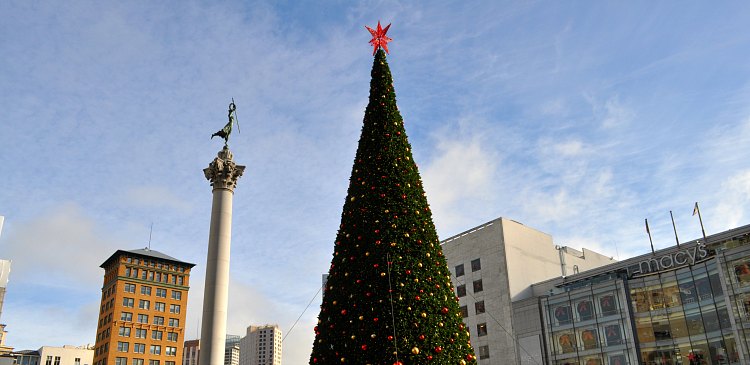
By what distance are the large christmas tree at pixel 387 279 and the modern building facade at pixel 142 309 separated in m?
122

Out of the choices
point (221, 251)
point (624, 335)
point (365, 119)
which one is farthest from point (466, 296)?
point (365, 119)

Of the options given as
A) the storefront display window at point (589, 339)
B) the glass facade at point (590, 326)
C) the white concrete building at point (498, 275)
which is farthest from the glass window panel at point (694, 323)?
the white concrete building at point (498, 275)

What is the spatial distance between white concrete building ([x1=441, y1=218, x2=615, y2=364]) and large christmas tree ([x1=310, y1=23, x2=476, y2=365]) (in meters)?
57.7

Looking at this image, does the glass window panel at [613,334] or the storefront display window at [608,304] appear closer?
the glass window panel at [613,334]

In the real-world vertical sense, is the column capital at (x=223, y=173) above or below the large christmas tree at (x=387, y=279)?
above

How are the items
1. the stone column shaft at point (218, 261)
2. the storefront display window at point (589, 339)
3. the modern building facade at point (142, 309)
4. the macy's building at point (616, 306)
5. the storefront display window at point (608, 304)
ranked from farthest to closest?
the modern building facade at point (142, 309), the storefront display window at point (589, 339), the storefront display window at point (608, 304), the macy's building at point (616, 306), the stone column shaft at point (218, 261)

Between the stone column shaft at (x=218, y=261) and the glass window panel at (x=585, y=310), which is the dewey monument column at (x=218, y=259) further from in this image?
the glass window panel at (x=585, y=310)

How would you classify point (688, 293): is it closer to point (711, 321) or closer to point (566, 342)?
point (711, 321)

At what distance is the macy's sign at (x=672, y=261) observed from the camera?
204ft

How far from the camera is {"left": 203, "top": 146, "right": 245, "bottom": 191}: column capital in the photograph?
36.0 meters

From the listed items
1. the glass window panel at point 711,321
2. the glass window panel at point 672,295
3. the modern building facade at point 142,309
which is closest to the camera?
the glass window panel at point 711,321

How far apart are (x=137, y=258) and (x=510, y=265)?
93680 millimetres

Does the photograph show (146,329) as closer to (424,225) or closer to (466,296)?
(466,296)

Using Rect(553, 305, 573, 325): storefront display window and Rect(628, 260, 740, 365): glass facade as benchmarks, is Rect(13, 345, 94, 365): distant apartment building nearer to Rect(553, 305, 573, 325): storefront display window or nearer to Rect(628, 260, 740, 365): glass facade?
Rect(553, 305, 573, 325): storefront display window
